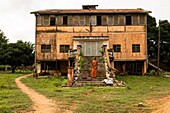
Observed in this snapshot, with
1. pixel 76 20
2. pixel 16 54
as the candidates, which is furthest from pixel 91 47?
pixel 16 54

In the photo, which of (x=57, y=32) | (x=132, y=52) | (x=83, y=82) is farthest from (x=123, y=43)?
(x=83, y=82)

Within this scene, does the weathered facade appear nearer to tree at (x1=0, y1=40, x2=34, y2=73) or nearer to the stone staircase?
the stone staircase

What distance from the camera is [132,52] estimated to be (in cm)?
3981

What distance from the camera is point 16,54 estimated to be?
49000 mm

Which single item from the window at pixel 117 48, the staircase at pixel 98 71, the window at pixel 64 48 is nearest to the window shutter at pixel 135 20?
the window at pixel 117 48

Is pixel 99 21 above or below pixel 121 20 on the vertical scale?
below

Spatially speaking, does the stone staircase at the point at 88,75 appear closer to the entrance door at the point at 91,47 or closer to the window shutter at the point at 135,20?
the entrance door at the point at 91,47

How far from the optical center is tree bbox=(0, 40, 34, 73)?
48.5m

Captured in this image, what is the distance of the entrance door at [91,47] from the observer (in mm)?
39438

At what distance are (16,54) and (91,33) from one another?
46.9 ft

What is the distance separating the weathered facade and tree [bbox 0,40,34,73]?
942cm

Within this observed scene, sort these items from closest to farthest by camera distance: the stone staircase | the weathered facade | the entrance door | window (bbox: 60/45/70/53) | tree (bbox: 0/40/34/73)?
the stone staircase → the entrance door → the weathered facade → window (bbox: 60/45/70/53) → tree (bbox: 0/40/34/73)

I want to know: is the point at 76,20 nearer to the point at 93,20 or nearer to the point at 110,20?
the point at 93,20

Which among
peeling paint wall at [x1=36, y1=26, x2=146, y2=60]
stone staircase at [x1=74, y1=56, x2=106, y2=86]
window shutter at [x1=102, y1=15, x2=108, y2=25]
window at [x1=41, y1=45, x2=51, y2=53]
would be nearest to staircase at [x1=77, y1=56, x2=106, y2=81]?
stone staircase at [x1=74, y1=56, x2=106, y2=86]
